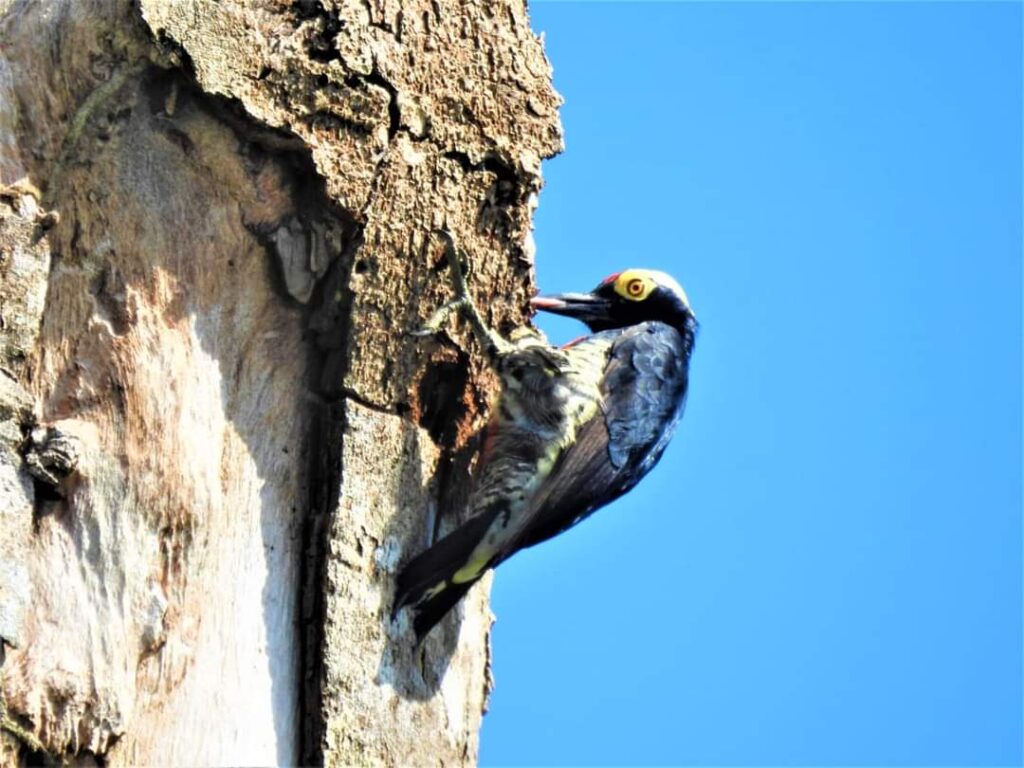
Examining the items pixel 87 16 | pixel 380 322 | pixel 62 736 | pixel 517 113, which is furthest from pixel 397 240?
pixel 62 736

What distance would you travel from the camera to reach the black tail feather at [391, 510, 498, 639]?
4492mm

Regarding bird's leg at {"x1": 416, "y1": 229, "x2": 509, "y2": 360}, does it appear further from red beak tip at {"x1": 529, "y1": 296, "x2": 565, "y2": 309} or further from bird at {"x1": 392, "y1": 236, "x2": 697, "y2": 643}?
red beak tip at {"x1": 529, "y1": 296, "x2": 565, "y2": 309}

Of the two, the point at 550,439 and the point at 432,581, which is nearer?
the point at 432,581

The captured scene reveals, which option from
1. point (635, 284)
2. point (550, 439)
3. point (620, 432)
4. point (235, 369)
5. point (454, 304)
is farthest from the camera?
point (635, 284)

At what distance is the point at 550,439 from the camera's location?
498cm

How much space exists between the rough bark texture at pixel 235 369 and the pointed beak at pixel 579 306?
1.09 m

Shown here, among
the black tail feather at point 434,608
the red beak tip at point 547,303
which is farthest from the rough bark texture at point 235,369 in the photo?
the red beak tip at point 547,303

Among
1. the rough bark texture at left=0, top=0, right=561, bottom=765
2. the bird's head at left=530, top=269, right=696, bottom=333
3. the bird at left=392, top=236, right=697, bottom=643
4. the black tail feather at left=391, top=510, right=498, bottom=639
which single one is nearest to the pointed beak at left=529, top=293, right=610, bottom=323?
the bird's head at left=530, top=269, right=696, bottom=333

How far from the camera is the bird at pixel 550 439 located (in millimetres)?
4527

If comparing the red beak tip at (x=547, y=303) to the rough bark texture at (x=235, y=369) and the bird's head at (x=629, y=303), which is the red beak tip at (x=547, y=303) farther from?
the rough bark texture at (x=235, y=369)

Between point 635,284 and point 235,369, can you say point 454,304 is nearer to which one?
point 235,369

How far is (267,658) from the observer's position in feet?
14.0

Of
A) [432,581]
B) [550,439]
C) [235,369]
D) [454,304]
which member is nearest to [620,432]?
[550,439]

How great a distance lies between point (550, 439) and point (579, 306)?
43.2 inches
